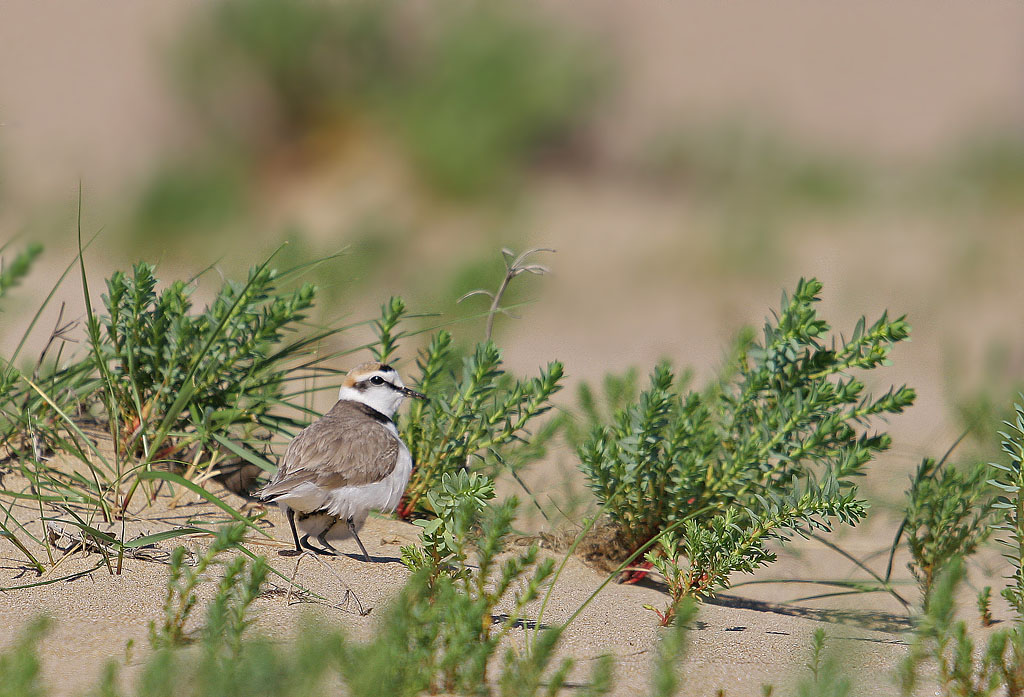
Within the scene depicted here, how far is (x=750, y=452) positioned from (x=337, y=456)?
1.59 meters

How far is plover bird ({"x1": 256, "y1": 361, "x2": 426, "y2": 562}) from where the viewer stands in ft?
12.5

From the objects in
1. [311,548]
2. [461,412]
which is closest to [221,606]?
[311,548]

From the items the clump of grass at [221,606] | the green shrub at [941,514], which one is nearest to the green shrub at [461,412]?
the clump of grass at [221,606]

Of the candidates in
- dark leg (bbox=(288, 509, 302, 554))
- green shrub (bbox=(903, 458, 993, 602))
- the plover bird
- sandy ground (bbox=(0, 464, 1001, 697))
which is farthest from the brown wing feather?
green shrub (bbox=(903, 458, 993, 602))

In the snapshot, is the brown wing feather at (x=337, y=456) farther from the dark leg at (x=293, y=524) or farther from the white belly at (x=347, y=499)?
the dark leg at (x=293, y=524)

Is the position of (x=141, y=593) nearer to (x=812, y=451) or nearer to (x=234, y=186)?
(x=812, y=451)

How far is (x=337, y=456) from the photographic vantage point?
3965 millimetres

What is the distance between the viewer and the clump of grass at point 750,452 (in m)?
3.57

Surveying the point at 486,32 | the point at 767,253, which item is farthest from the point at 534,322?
the point at 486,32

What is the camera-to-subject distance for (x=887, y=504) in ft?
15.0

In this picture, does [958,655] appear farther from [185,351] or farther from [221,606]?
[185,351]

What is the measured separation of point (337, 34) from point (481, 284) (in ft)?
30.1

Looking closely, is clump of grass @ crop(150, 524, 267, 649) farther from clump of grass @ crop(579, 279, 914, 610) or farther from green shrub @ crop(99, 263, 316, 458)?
clump of grass @ crop(579, 279, 914, 610)

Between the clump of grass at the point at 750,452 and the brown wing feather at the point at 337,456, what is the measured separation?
0.84 m
